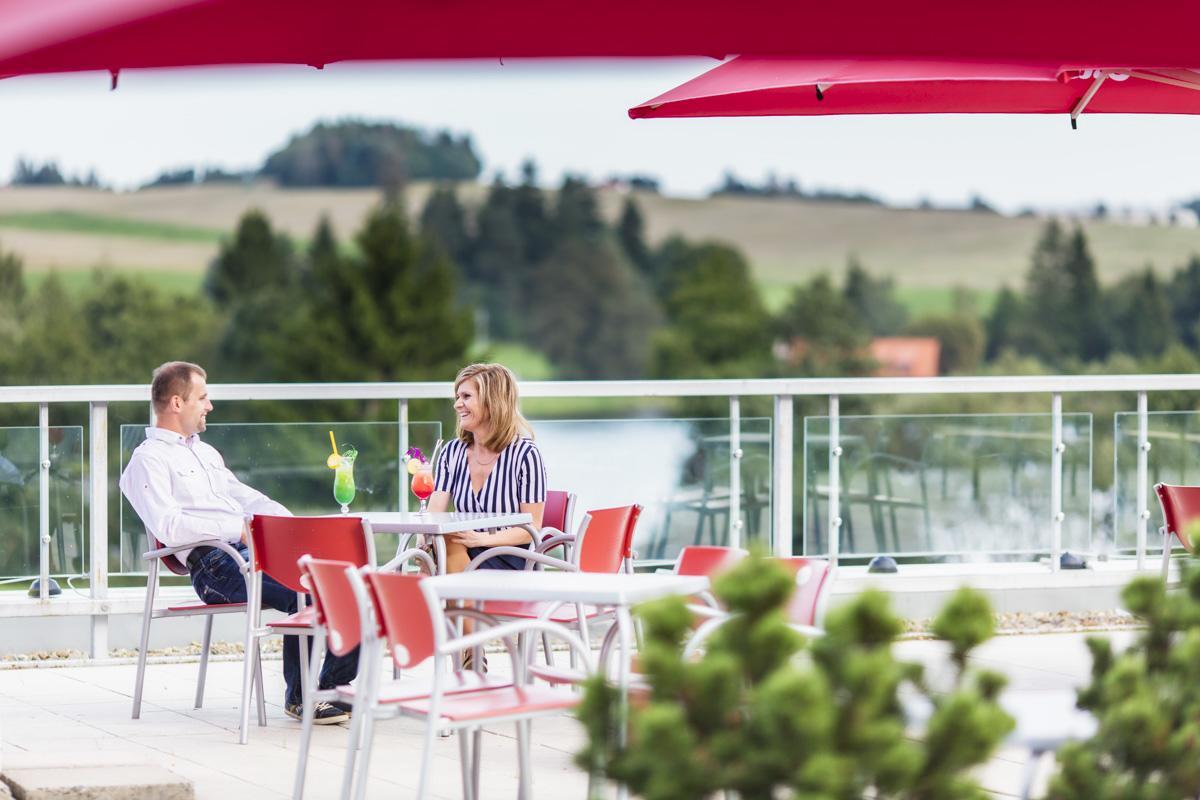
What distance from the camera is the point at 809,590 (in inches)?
160

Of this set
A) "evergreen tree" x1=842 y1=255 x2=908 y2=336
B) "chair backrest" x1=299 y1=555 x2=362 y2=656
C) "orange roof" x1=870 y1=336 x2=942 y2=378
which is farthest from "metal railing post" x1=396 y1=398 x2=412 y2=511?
"orange roof" x1=870 y1=336 x2=942 y2=378

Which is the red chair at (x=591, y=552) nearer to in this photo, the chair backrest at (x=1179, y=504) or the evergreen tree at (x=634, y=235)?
the chair backrest at (x=1179, y=504)

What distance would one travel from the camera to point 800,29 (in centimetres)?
284

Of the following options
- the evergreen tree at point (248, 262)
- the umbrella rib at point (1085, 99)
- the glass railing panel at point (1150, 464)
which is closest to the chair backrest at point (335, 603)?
the umbrella rib at point (1085, 99)

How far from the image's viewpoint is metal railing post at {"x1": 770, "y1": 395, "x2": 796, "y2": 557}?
7898 mm

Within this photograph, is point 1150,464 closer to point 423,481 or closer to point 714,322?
point 423,481

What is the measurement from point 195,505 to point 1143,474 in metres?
4.81

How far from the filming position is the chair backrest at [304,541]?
5.12 meters

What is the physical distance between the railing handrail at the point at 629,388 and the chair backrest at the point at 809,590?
9.20 feet

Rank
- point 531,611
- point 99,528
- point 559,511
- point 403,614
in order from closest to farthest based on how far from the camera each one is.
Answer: point 403,614, point 531,611, point 559,511, point 99,528

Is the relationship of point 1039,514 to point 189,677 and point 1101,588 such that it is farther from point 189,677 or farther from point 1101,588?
point 189,677

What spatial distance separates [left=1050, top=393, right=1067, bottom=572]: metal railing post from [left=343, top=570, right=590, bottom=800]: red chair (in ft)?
16.4

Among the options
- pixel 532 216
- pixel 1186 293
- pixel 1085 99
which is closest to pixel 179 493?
pixel 1085 99

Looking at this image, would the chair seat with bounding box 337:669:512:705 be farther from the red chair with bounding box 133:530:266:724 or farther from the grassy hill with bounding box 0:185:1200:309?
the grassy hill with bounding box 0:185:1200:309
